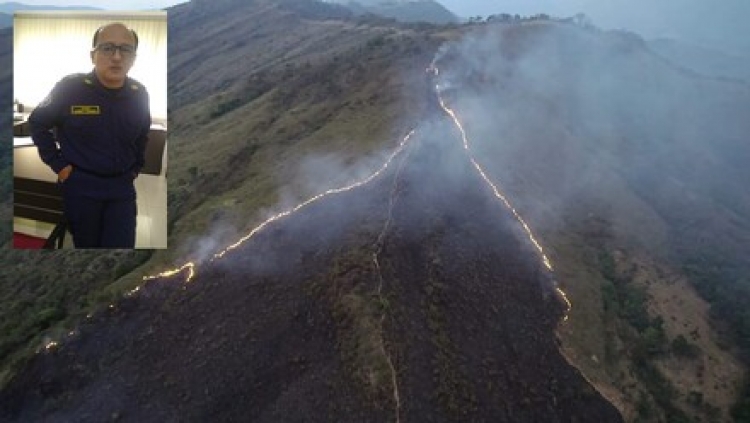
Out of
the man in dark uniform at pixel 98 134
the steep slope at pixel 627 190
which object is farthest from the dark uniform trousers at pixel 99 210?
the steep slope at pixel 627 190

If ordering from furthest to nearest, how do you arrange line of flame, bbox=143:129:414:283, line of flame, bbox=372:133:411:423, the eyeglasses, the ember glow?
the ember glow → line of flame, bbox=143:129:414:283 → line of flame, bbox=372:133:411:423 → the eyeglasses

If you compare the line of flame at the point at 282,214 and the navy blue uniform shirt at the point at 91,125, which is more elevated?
the navy blue uniform shirt at the point at 91,125

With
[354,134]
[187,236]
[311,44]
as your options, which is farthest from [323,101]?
[311,44]

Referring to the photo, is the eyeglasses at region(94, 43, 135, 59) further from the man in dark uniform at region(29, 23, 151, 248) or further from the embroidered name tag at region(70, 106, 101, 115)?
the embroidered name tag at region(70, 106, 101, 115)

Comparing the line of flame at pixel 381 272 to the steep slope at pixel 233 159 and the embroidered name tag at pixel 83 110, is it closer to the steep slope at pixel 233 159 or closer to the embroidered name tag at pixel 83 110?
the steep slope at pixel 233 159

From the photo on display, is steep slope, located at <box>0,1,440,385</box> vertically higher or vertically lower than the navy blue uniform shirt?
lower

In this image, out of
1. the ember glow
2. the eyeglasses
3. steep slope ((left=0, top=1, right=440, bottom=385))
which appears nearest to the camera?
the eyeglasses

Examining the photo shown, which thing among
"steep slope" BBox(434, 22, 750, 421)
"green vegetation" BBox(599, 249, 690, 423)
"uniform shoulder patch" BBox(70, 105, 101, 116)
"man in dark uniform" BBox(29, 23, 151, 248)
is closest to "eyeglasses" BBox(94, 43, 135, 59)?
"man in dark uniform" BBox(29, 23, 151, 248)

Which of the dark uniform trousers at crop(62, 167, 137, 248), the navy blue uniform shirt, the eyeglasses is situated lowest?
the dark uniform trousers at crop(62, 167, 137, 248)
